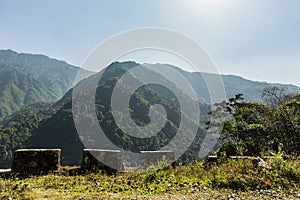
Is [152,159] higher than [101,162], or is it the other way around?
[152,159]

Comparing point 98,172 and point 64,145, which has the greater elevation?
point 98,172

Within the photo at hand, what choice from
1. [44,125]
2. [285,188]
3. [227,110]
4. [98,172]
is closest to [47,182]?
[98,172]

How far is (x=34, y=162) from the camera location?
30.7 ft

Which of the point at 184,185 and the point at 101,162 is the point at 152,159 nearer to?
the point at 101,162

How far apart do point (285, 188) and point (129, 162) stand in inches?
2023

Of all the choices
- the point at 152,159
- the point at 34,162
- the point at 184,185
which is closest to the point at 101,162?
the point at 152,159

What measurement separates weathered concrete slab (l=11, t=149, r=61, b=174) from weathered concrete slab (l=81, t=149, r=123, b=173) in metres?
1.10

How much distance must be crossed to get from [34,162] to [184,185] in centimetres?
580

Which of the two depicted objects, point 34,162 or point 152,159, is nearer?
point 34,162

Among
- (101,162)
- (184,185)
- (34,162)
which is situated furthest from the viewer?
(101,162)

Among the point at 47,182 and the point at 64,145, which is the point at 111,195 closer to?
the point at 47,182

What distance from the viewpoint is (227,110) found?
1065 inches

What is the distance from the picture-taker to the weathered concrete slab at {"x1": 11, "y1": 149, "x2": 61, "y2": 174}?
→ 9273mm

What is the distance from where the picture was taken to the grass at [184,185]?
5.62m
